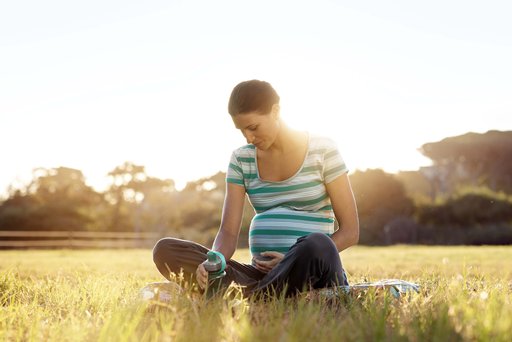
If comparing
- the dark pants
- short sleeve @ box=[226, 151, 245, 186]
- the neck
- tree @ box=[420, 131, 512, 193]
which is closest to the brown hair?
the neck

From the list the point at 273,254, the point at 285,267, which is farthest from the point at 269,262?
the point at 285,267

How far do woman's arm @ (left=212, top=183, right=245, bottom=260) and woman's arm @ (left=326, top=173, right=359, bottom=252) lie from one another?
535mm

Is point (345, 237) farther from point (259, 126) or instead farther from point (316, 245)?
point (259, 126)

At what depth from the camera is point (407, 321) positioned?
249 centimetres

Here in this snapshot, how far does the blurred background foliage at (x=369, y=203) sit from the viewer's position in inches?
902

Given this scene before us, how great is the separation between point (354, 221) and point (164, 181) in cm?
3418

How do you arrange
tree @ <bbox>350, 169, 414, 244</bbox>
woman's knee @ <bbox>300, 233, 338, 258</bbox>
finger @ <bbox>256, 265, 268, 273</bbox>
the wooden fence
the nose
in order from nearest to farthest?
woman's knee @ <bbox>300, 233, 338, 258</bbox>, the nose, finger @ <bbox>256, 265, 268, 273</bbox>, the wooden fence, tree @ <bbox>350, 169, 414, 244</bbox>

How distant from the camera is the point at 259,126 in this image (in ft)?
11.0

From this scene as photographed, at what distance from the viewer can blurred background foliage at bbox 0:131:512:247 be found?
902 inches

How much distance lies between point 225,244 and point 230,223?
15 cm

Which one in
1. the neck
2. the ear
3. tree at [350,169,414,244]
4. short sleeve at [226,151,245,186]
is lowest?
tree at [350,169,414,244]

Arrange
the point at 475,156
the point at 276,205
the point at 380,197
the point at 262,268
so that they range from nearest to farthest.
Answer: the point at 262,268 → the point at 276,205 → the point at 380,197 → the point at 475,156

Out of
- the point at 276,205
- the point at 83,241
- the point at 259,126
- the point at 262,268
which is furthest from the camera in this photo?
the point at 83,241

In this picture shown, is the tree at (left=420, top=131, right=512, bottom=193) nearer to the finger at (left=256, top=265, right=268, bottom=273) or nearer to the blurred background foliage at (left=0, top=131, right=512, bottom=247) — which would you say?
the blurred background foliage at (left=0, top=131, right=512, bottom=247)
